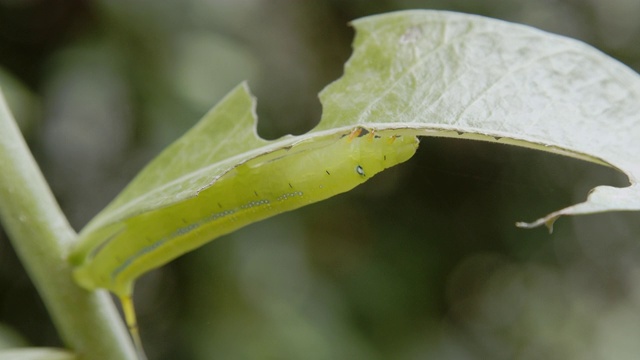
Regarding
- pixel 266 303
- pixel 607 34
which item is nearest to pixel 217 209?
pixel 266 303

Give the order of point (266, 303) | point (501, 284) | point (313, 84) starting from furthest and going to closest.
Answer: point (501, 284)
point (313, 84)
point (266, 303)

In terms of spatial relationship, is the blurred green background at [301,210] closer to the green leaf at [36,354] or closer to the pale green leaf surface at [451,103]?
the pale green leaf surface at [451,103]

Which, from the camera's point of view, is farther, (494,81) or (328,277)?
(328,277)

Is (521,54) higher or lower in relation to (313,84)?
higher

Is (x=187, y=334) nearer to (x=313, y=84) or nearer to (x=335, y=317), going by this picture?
(x=335, y=317)

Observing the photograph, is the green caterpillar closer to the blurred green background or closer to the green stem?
the green stem

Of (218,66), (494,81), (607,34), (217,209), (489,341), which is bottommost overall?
(489,341)

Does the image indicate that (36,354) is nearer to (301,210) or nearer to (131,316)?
(131,316)

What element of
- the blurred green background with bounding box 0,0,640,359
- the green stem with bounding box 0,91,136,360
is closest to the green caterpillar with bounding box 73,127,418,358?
the green stem with bounding box 0,91,136,360
